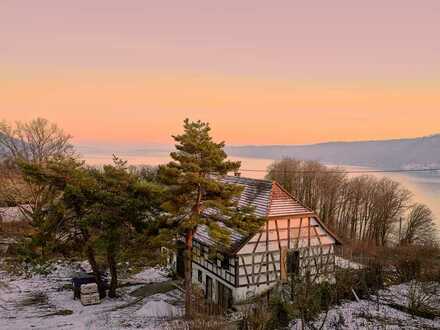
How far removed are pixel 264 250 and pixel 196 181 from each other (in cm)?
766

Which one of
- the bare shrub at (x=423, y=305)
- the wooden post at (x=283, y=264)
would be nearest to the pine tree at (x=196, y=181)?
the wooden post at (x=283, y=264)

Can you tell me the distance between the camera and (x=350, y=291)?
2280cm

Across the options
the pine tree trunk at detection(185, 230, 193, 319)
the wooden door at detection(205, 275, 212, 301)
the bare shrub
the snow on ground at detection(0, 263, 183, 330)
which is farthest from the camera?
the wooden door at detection(205, 275, 212, 301)

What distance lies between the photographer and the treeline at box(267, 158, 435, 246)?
159 feet

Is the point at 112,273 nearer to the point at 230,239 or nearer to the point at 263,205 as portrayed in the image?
the point at 230,239

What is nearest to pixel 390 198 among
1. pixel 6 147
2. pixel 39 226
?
pixel 39 226

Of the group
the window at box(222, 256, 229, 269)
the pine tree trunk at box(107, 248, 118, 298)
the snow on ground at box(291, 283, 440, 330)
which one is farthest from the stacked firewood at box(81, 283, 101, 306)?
the snow on ground at box(291, 283, 440, 330)

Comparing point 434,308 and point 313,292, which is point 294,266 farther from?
point 434,308

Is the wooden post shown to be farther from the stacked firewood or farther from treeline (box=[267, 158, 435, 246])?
treeline (box=[267, 158, 435, 246])

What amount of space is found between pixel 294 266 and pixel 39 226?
15.6 metres

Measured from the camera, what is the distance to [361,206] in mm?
51406

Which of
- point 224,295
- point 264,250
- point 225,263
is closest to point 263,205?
point 264,250

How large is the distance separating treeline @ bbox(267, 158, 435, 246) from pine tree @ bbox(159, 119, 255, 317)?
35.7 m

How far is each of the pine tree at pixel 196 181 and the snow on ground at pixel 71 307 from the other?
3104 mm
